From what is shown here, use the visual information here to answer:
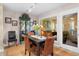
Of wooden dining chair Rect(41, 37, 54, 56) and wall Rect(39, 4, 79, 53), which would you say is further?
wooden dining chair Rect(41, 37, 54, 56)

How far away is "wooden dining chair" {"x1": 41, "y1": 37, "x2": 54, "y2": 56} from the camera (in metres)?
2.02

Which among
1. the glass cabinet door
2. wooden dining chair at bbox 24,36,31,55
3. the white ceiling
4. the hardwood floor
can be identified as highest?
the white ceiling

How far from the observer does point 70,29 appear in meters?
1.98

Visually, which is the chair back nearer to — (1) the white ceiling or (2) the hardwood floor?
(2) the hardwood floor

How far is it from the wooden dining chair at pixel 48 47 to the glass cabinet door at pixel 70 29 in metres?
0.30

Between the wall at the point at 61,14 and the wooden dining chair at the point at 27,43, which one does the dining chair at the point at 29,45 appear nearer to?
the wooden dining chair at the point at 27,43

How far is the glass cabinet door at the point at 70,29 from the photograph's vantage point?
1.94m

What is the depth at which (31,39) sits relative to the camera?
2178 millimetres

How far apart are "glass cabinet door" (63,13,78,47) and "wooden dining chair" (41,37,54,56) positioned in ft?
0.99

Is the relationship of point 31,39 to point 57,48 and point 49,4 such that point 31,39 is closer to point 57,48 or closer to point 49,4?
point 57,48

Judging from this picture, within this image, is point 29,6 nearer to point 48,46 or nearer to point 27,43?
point 27,43

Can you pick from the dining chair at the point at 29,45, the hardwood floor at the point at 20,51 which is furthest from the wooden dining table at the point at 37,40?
the hardwood floor at the point at 20,51

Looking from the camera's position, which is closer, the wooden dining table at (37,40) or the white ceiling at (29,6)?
the white ceiling at (29,6)

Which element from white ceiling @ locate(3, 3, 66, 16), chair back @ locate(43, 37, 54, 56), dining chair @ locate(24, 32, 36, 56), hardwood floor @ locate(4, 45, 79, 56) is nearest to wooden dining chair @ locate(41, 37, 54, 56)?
chair back @ locate(43, 37, 54, 56)
